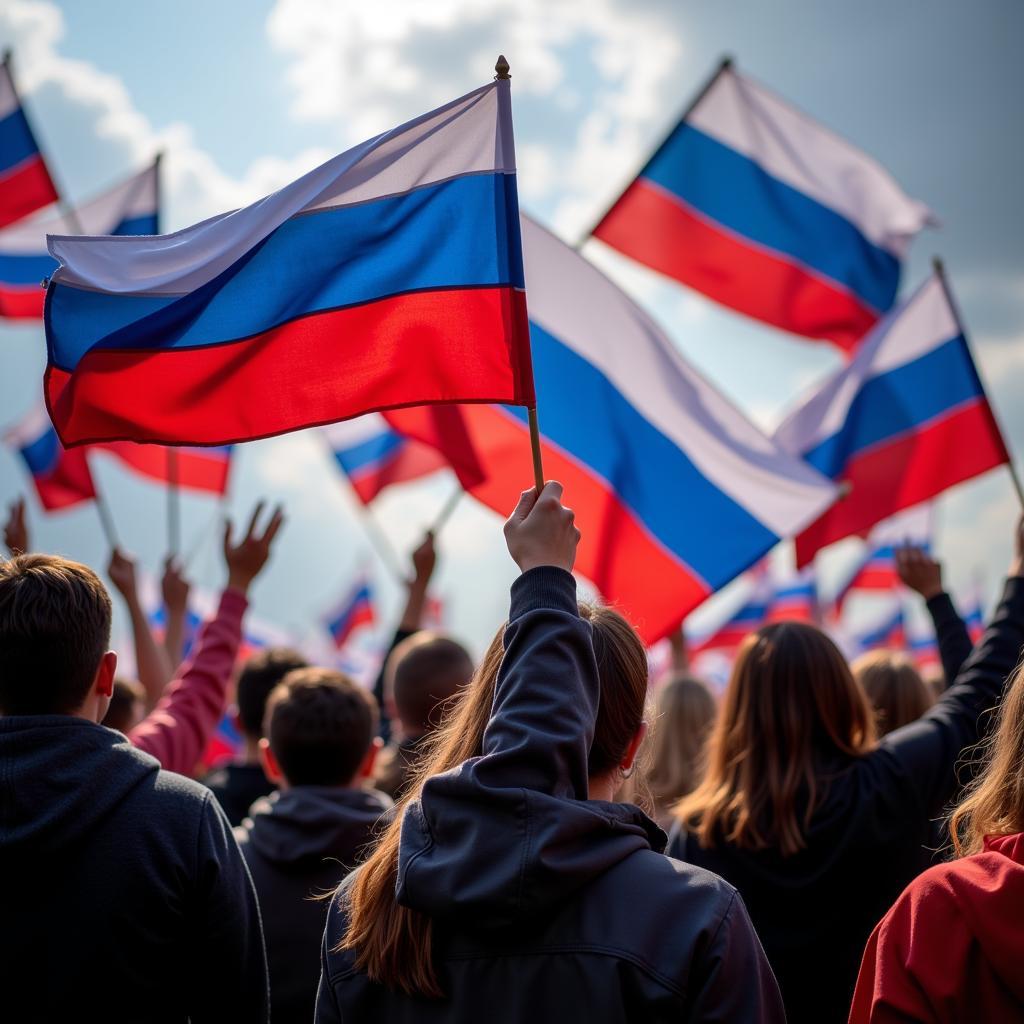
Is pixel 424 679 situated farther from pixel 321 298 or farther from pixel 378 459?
pixel 378 459

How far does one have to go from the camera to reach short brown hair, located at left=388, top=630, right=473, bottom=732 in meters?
3.98

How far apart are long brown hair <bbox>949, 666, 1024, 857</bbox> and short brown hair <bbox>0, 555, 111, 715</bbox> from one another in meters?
1.97

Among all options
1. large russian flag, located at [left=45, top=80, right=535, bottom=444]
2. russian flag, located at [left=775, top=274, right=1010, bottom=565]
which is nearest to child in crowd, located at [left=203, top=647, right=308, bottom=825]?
large russian flag, located at [left=45, top=80, right=535, bottom=444]

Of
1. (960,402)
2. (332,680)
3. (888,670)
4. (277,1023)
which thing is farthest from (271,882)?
(960,402)

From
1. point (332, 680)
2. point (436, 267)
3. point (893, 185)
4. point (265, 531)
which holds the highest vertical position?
point (893, 185)

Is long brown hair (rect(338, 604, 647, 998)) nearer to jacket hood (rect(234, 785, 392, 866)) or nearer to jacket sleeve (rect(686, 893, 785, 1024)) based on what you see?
jacket sleeve (rect(686, 893, 785, 1024))

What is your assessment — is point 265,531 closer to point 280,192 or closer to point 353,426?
point 280,192

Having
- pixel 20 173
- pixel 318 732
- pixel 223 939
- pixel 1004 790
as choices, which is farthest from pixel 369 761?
pixel 20 173

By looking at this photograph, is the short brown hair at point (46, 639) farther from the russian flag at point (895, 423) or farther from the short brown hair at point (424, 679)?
the russian flag at point (895, 423)

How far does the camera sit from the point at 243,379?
135 inches

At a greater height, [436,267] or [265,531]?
[436,267]

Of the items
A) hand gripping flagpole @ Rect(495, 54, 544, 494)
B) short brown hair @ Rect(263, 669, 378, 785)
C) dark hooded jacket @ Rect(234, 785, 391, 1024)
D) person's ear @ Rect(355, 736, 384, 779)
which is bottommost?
dark hooded jacket @ Rect(234, 785, 391, 1024)

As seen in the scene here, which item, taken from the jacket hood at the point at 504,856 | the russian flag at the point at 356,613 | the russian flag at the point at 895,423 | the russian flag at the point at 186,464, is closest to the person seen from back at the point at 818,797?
the jacket hood at the point at 504,856

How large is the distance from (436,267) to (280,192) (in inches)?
21.1
